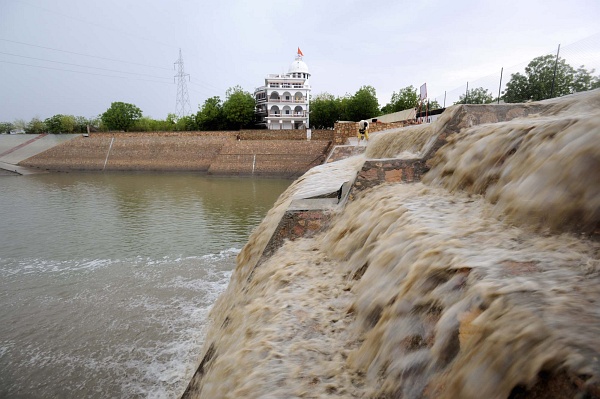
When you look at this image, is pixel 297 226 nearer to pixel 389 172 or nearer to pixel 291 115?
pixel 389 172

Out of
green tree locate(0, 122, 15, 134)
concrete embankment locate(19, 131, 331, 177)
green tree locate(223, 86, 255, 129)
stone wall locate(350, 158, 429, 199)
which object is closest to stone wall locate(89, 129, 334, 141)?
concrete embankment locate(19, 131, 331, 177)

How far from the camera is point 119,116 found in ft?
153

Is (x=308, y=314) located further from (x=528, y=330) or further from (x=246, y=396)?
(x=528, y=330)

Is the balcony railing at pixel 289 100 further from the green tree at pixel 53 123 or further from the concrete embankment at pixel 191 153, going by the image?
the green tree at pixel 53 123

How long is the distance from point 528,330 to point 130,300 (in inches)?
247

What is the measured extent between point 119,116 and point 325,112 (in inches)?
1110

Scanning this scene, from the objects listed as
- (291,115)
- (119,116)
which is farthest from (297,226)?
(119,116)

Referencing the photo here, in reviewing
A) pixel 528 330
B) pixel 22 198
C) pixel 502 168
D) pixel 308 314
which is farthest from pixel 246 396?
pixel 22 198

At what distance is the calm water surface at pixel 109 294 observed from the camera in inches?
162

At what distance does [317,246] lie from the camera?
3.54 meters

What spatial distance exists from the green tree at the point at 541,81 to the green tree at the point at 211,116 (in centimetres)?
3374

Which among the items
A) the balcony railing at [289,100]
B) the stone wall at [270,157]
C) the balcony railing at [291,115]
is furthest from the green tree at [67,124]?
the stone wall at [270,157]

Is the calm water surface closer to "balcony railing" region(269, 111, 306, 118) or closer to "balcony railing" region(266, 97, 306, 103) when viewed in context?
"balcony railing" region(269, 111, 306, 118)

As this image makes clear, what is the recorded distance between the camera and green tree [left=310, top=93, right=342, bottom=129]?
4303 cm
